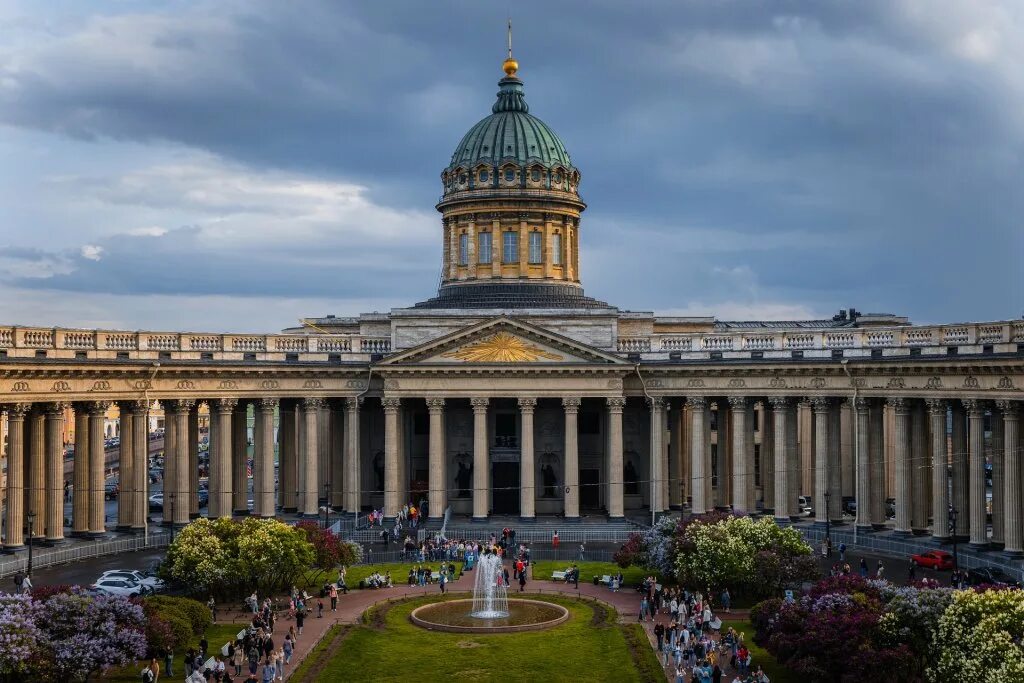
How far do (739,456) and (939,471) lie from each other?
49.2 ft

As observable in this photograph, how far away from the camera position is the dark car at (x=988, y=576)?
53375 mm

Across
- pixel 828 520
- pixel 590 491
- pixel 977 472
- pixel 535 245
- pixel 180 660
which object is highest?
pixel 535 245

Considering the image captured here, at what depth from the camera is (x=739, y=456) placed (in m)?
75.3

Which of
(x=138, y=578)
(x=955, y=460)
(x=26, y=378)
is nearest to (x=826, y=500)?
(x=955, y=460)

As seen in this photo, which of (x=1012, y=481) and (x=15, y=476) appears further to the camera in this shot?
(x=15, y=476)

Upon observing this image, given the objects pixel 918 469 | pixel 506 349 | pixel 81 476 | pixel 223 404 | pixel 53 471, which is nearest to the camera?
pixel 53 471

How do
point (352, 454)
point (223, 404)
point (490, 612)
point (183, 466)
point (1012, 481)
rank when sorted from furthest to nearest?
point (352, 454) < point (223, 404) < point (183, 466) < point (1012, 481) < point (490, 612)

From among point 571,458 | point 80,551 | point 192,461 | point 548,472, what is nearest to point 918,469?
point 571,458

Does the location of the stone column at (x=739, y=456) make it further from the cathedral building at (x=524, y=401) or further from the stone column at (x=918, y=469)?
the stone column at (x=918, y=469)

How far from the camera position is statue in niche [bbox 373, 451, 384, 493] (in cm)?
8212

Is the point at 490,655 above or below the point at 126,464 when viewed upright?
below

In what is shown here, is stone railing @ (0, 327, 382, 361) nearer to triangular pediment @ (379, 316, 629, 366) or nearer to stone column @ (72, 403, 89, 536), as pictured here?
stone column @ (72, 403, 89, 536)

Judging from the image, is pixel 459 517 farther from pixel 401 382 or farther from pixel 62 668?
pixel 62 668

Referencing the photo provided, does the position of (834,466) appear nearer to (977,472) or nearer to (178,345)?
(977,472)
